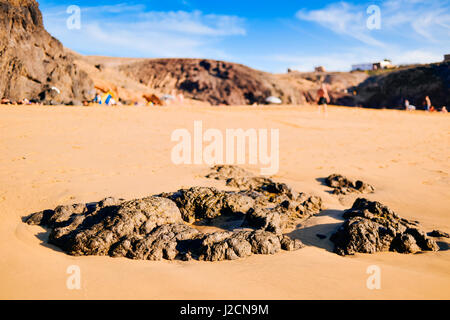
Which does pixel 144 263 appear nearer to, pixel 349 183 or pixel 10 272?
pixel 10 272

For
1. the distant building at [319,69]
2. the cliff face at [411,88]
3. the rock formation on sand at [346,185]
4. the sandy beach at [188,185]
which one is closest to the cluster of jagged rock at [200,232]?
the sandy beach at [188,185]

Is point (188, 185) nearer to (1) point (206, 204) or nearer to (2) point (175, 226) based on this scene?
(1) point (206, 204)

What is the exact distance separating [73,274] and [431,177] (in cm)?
737

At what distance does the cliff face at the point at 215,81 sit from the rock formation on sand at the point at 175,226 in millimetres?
38940

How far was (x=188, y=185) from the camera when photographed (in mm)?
Answer: 5430

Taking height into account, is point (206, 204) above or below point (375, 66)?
below

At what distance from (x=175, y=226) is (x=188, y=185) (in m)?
2.16

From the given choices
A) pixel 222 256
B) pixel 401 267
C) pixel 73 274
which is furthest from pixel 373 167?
pixel 73 274

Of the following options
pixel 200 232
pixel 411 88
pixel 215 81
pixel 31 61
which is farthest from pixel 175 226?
pixel 411 88

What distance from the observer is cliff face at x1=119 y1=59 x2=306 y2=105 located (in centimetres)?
4284

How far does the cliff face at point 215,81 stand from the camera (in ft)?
141

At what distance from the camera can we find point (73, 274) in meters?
2.44

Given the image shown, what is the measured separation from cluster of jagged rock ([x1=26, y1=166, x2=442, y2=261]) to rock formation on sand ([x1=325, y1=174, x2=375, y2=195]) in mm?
1340

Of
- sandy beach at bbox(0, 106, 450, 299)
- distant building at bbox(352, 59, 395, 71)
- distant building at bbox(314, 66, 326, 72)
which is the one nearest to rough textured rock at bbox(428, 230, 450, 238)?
sandy beach at bbox(0, 106, 450, 299)
